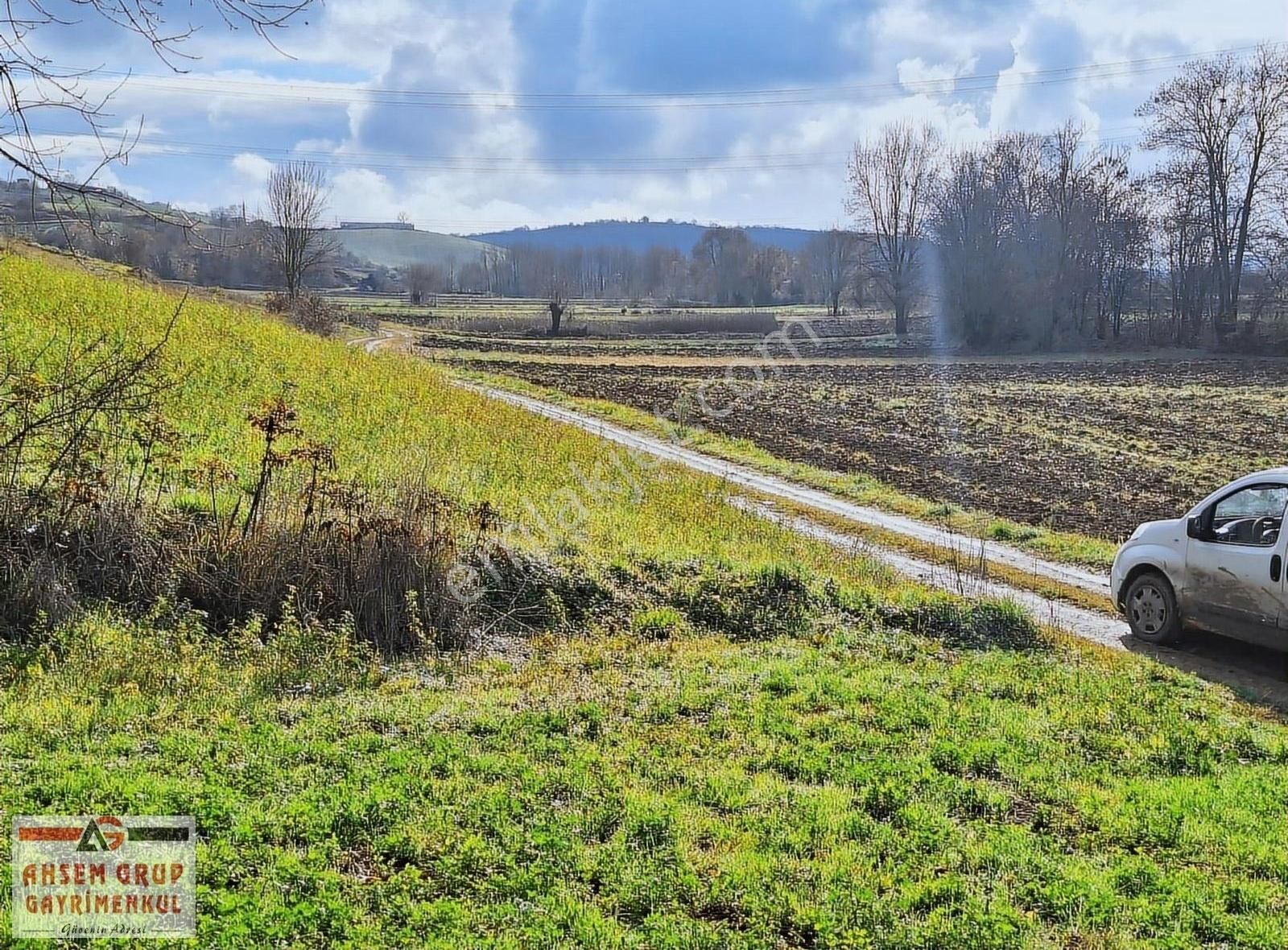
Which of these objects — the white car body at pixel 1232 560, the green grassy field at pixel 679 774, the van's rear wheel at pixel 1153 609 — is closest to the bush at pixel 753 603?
the green grassy field at pixel 679 774

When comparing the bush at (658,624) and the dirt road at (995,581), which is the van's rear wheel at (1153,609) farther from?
the bush at (658,624)

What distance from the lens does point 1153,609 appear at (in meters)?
11.0

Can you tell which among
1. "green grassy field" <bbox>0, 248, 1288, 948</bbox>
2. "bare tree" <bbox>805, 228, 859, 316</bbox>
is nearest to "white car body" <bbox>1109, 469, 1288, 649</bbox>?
"green grassy field" <bbox>0, 248, 1288, 948</bbox>

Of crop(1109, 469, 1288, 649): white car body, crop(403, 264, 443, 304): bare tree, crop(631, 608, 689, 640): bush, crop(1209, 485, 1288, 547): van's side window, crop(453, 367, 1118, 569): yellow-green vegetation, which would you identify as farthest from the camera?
crop(403, 264, 443, 304): bare tree

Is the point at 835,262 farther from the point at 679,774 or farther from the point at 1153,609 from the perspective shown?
the point at 679,774

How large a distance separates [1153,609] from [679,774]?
24.5 ft

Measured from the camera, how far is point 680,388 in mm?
41031

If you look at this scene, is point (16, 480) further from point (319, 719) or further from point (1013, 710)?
point (1013, 710)

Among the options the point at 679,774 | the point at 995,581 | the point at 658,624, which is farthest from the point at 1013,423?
the point at 679,774

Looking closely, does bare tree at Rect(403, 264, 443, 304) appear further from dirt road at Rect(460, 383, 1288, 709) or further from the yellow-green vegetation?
dirt road at Rect(460, 383, 1288, 709)

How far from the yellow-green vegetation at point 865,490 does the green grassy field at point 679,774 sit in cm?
555

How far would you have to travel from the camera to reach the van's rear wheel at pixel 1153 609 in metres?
10.8

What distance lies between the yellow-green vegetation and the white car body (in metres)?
4.33

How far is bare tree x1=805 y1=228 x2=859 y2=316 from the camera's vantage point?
315ft
